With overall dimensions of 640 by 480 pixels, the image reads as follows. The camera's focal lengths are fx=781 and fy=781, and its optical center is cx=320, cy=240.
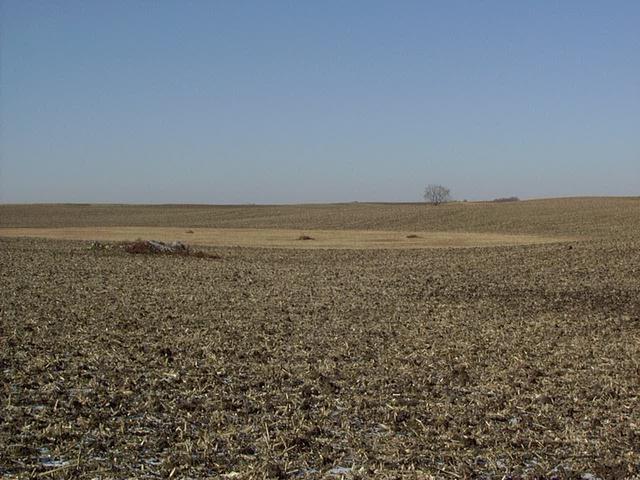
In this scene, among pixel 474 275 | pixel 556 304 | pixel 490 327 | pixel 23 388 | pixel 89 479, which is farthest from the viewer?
pixel 474 275

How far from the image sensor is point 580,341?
41.8 ft

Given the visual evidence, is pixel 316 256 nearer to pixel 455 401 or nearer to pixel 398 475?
pixel 455 401

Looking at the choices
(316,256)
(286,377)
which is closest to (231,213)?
(316,256)

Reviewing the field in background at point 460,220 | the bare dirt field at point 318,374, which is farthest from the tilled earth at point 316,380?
the field in background at point 460,220

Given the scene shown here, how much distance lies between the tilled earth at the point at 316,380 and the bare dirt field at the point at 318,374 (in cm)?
3

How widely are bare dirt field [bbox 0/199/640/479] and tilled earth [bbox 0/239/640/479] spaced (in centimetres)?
3

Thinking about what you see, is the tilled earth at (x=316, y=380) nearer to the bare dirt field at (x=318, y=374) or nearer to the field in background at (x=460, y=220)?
the bare dirt field at (x=318, y=374)

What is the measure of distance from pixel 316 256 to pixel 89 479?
88.7 feet

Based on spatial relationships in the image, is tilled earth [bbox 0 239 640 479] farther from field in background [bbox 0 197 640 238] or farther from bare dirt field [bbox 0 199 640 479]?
field in background [bbox 0 197 640 238]

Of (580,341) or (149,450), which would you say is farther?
(580,341)

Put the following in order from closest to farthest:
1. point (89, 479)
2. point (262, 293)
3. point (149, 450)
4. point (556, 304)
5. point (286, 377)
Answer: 1. point (89, 479)
2. point (149, 450)
3. point (286, 377)
4. point (556, 304)
5. point (262, 293)

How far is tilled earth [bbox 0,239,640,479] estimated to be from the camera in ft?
21.4

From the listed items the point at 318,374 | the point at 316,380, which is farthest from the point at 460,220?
the point at 316,380

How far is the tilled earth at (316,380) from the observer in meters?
6.52
